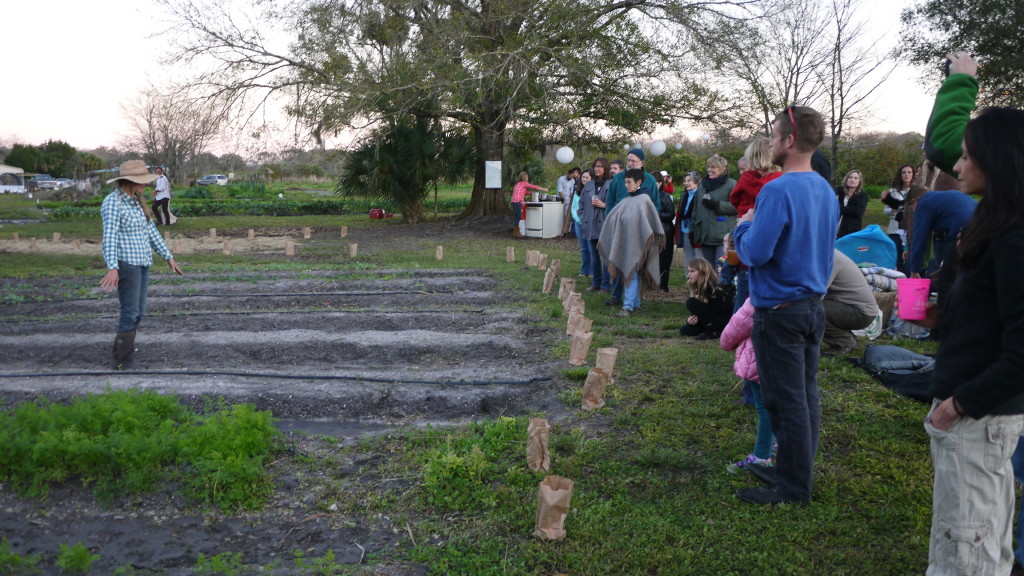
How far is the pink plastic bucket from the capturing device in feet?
8.65

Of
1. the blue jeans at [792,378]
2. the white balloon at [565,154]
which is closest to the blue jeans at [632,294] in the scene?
the blue jeans at [792,378]

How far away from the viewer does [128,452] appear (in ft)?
13.0

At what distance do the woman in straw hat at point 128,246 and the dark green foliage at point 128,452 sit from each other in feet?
7.03

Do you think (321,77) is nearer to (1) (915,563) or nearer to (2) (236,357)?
(2) (236,357)

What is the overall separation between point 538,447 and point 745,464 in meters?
1.15

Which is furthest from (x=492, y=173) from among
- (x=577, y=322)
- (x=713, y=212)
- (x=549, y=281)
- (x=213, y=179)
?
(x=213, y=179)

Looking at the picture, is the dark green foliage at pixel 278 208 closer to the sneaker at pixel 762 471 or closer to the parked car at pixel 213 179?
the sneaker at pixel 762 471

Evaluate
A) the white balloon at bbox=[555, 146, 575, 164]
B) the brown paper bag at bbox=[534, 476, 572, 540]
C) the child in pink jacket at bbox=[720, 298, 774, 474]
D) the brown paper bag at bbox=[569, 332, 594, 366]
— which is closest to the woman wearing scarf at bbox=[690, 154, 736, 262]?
the brown paper bag at bbox=[569, 332, 594, 366]

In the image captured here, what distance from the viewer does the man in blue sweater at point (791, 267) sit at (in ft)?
10.8

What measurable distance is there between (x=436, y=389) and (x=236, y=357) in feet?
7.28

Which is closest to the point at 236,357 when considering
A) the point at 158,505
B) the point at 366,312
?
the point at 366,312

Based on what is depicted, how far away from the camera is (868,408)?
5094mm

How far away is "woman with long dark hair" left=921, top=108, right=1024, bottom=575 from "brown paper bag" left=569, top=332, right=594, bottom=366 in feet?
12.2

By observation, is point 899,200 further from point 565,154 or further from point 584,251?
point 565,154
